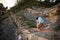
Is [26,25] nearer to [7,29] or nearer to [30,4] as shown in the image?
[7,29]

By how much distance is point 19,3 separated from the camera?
8188 mm

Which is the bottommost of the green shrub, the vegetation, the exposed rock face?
the exposed rock face

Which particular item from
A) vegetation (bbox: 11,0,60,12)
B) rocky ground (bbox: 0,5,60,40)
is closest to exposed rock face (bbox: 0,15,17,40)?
rocky ground (bbox: 0,5,60,40)

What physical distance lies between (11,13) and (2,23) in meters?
0.54

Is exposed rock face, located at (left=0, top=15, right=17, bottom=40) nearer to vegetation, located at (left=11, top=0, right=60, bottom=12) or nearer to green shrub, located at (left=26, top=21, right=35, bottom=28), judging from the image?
vegetation, located at (left=11, top=0, right=60, bottom=12)

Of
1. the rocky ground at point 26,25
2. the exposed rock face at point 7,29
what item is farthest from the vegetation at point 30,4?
the exposed rock face at point 7,29

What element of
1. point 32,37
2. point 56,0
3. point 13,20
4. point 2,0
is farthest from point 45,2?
point 32,37

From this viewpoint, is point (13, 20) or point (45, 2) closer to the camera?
point (13, 20)

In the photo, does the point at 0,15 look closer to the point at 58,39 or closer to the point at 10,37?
the point at 10,37

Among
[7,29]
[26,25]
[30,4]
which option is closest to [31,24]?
[26,25]

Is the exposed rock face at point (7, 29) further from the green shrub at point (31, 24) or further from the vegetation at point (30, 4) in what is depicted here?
the green shrub at point (31, 24)

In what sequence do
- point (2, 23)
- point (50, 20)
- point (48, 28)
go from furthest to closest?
1. point (2, 23)
2. point (50, 20)
3. point (48, 28)

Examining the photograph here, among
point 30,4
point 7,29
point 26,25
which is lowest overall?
point 7,29

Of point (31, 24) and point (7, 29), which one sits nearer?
point (31, 24)
